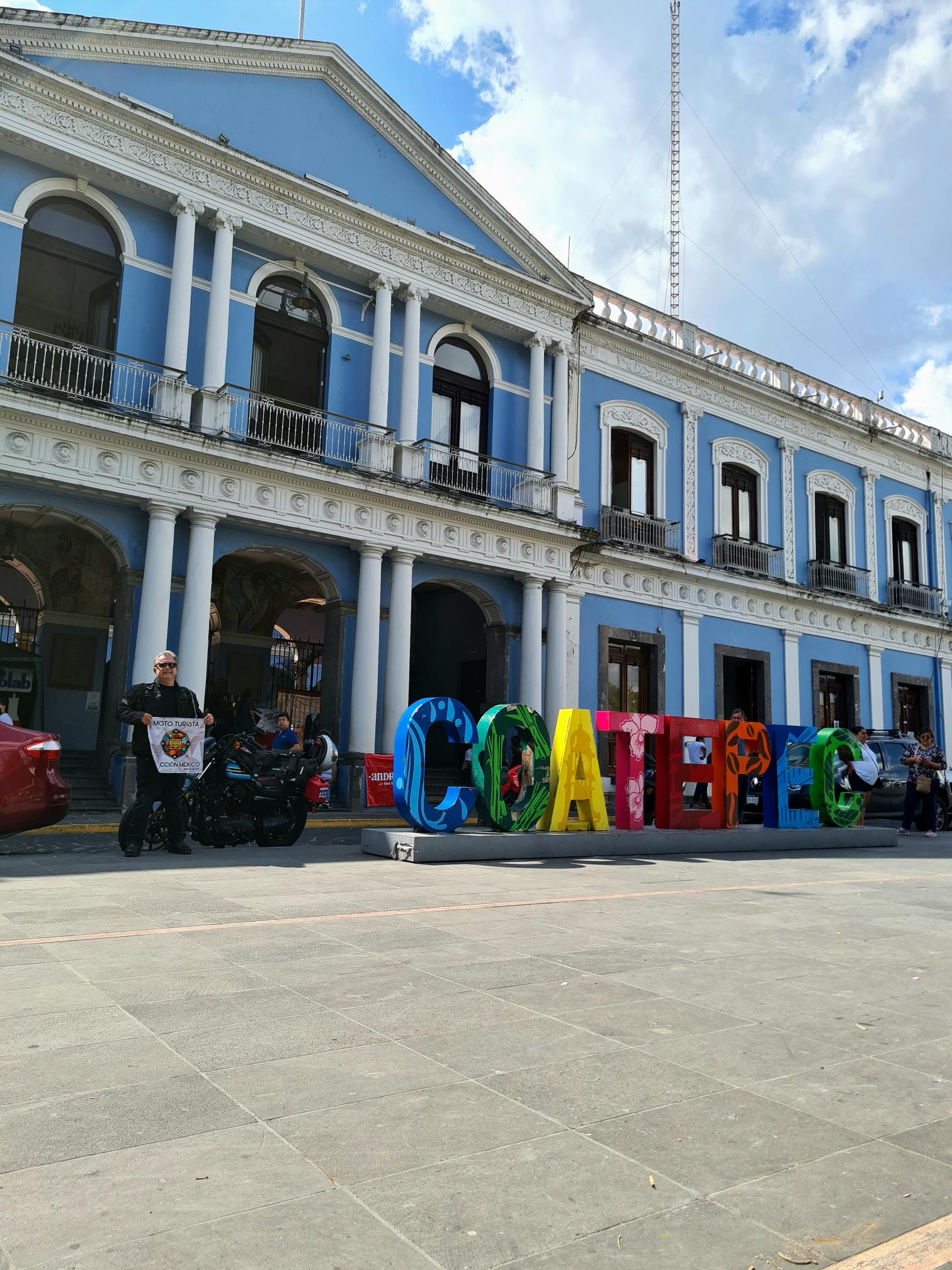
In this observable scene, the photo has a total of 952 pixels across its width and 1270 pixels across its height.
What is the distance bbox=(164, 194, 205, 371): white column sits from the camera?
15.4 m

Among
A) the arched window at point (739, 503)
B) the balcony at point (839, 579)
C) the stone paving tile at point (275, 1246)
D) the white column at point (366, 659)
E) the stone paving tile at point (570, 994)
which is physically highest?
the arched window at point (739, 503)

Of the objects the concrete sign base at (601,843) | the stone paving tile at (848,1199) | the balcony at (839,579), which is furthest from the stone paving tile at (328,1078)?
the balcony at (839,579)

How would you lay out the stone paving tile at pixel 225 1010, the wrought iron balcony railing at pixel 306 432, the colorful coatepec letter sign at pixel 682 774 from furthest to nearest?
the wrought iron balcony railing at pixel 306 432 → the colorful coatepec letter sign at pixel 682 774 → the stone paving tile at pixel 225 1010

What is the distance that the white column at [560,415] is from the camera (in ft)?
65.9

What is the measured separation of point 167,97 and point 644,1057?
55.2 ft

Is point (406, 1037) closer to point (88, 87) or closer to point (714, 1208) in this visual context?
point (714, 1208)

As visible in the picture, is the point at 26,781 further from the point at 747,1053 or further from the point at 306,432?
the point at 306,432

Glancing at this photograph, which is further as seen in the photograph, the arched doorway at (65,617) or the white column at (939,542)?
the white column at (939,542)

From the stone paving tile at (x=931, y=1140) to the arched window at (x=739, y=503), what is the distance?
21.3 m

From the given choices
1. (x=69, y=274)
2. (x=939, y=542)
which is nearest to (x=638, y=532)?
(x=69, y=274)

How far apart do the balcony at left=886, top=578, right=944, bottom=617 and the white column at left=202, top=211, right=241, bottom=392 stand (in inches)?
750

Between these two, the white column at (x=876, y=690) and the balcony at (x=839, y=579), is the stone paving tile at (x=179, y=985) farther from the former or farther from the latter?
the white column at (x=876, y=690)

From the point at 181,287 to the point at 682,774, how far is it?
10618 mm

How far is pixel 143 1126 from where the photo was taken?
9.49 feet
